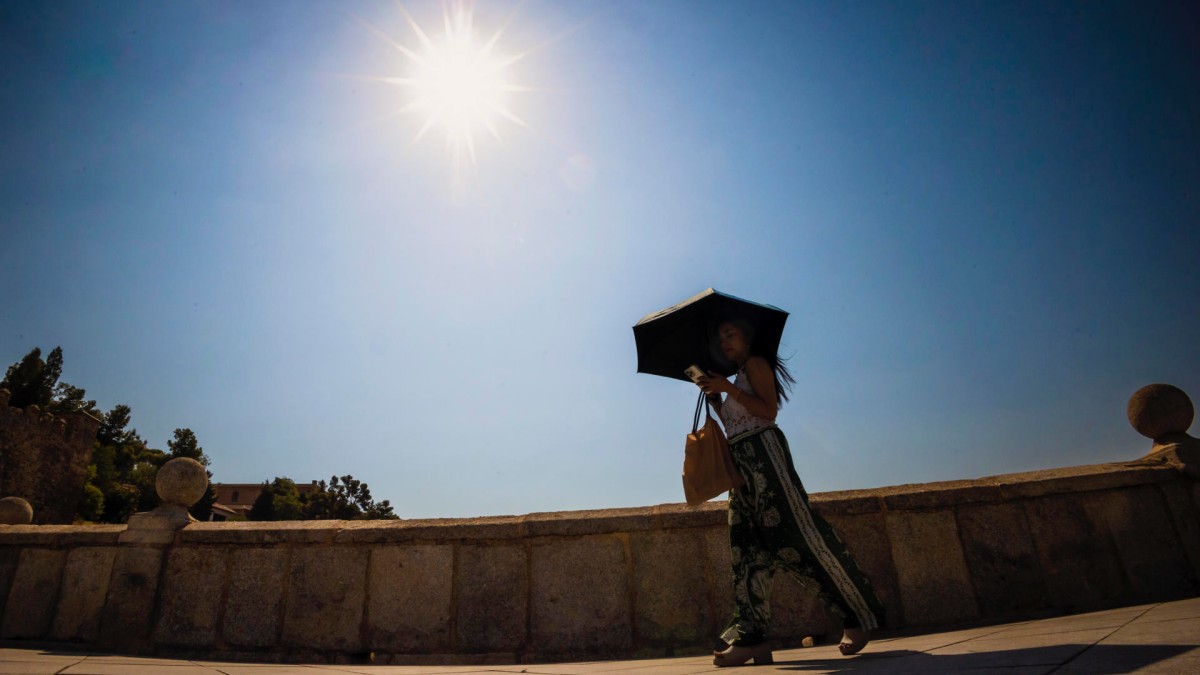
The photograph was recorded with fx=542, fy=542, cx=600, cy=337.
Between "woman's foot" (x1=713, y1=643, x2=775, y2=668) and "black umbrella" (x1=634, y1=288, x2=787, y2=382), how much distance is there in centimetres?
139

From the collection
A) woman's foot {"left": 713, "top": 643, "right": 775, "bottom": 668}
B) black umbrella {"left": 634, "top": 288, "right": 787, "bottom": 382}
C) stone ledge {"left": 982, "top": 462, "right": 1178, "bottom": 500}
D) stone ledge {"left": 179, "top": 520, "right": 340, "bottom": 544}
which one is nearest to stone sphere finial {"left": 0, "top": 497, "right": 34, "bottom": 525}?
stone ledge {"left": 179, "top": 520, "right": 340, "bottom": 544}

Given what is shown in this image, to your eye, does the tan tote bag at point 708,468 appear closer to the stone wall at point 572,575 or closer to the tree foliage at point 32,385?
the stone wall at point 572,575

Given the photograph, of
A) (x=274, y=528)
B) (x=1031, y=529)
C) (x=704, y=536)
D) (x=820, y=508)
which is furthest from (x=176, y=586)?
(x=1031, y=529)

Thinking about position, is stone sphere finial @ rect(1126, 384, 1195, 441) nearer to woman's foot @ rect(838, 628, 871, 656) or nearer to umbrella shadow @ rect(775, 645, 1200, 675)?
umbrella shadow @ rect(775, 645, 1200, 675)

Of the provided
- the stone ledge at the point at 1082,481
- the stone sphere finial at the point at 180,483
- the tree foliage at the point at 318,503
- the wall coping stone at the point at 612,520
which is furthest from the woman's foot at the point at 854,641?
the tree foliage at the point at 318,503

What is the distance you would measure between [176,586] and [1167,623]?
19.4 ft

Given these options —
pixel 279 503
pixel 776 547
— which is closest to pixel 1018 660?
pixel 776 547

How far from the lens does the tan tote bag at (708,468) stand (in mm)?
2740

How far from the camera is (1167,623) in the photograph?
2.15 m

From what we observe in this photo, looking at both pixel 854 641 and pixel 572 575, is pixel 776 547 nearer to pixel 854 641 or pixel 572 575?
pixel 854 641

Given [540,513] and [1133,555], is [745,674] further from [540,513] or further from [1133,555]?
[1133,555]

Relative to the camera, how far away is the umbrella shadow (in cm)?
142

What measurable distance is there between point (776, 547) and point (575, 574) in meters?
1.86


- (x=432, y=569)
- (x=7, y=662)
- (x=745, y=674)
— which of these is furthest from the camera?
(x=432, y=569)
